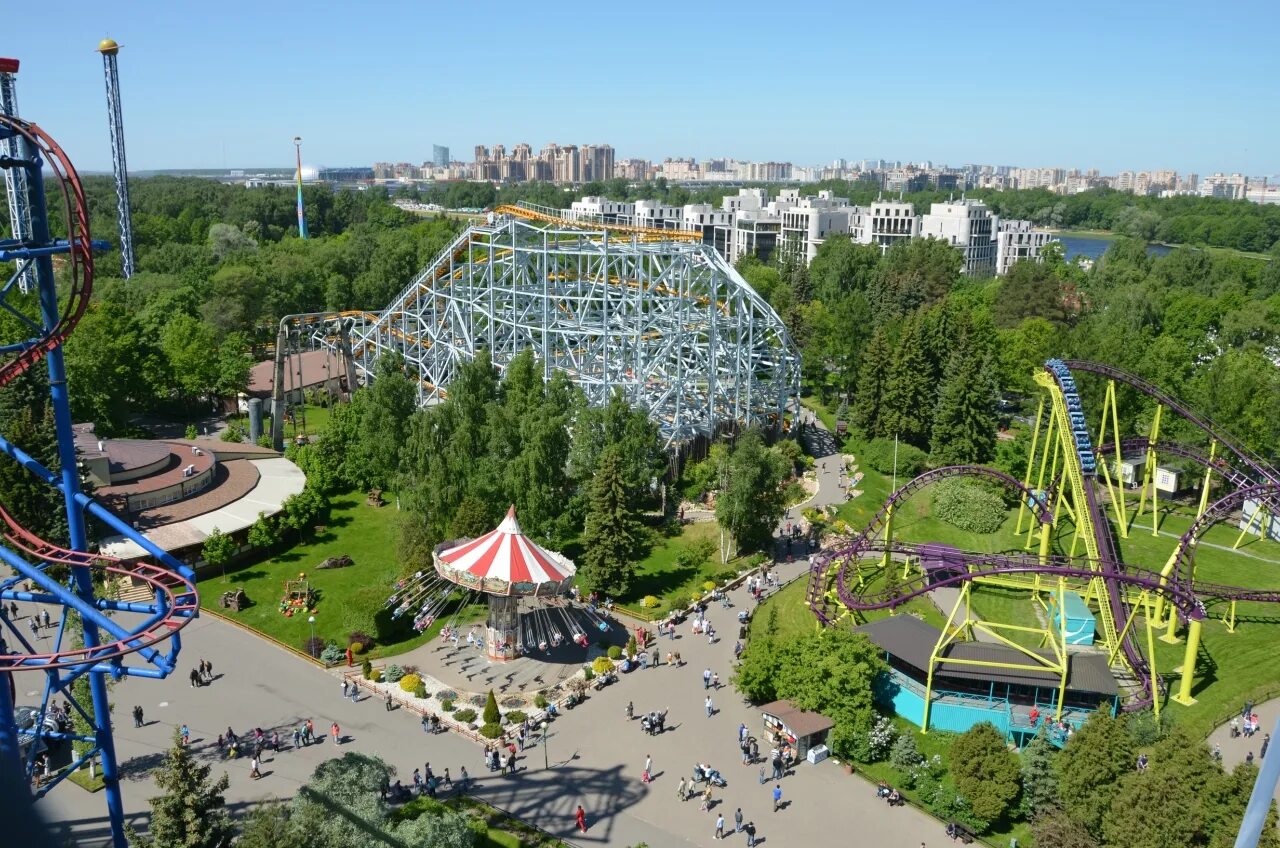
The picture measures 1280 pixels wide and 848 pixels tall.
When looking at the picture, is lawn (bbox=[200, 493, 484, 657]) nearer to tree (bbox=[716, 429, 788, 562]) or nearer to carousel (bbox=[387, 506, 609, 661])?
carousel (bbox=[387, 506, 609, 661])

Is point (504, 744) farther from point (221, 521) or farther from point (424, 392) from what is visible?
point (424, 392)

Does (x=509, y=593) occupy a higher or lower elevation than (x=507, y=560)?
lower

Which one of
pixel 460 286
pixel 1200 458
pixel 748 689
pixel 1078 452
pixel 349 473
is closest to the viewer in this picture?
pixel 748 689

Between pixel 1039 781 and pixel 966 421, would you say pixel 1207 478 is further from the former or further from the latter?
pixel 1039 781

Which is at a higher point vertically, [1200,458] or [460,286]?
[460,286]

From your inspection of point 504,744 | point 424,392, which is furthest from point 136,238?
point 504,744

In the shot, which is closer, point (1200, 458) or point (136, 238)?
point (1200, 458)

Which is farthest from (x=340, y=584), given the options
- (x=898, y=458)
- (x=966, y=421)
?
(x=966, y=421)

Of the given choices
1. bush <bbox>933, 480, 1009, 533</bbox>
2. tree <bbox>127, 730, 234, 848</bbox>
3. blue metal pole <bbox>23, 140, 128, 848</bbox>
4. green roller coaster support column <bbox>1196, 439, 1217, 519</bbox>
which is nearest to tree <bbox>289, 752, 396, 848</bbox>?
tree <bbox>127, 730, 234, 848</bbox>
